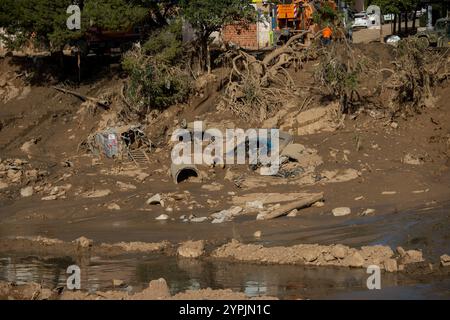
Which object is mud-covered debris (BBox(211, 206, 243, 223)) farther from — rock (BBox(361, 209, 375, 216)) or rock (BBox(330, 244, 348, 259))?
rock (BBox(330, 244, 348, 259))

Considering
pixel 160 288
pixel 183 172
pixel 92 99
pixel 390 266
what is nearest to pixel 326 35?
pixel 92 99

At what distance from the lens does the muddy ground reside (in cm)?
1964

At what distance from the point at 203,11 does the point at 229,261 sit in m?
13.0

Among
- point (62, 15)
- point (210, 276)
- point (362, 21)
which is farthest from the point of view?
point (362, 21)

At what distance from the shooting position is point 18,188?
84.1ft

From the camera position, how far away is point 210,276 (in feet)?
57.6

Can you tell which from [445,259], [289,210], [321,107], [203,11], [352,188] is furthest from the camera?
[203,11]

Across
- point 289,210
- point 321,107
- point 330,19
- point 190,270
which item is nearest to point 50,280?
point 190,270

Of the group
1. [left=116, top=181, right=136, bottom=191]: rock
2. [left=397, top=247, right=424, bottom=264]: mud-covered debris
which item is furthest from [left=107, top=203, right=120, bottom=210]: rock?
[left=397, top=247, right=424, bottom=264]: mud-covered debris

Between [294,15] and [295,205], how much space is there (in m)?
14.3

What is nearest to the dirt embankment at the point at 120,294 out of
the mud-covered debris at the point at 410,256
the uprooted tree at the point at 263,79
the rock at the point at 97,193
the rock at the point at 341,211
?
the mud-covered debris at the point at 410,256

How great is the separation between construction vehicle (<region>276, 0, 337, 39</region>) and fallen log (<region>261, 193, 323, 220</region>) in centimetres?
1275

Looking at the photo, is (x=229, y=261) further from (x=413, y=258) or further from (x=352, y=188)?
(x=352, y=188)

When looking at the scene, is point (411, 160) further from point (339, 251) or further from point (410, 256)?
point (339, 251)
